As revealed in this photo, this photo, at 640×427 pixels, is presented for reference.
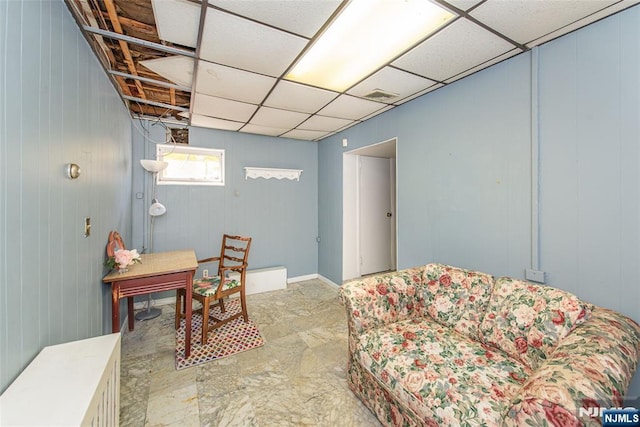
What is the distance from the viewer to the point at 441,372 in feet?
4.36

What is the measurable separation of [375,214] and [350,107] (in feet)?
6.42

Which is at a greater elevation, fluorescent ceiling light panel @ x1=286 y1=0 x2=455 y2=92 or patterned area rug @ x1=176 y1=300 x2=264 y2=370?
fluorescent ceiling light panel @ x1=286 y1=0 x2=455 y2=92

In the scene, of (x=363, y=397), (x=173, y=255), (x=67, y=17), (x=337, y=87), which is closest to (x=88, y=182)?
(x=67, y=17)

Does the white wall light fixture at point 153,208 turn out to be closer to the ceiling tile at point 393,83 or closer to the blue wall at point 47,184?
the blue wall at point 47,184

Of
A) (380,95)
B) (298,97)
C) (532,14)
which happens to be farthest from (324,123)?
(532,14)

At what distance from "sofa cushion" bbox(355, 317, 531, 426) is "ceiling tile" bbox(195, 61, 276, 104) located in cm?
230

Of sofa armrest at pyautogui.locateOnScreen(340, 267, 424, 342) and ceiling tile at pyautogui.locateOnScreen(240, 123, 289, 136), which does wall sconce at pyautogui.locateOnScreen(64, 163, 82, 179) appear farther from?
ceiling tile at pyautogui.locateOnScreen(240, 123, 289, 136)

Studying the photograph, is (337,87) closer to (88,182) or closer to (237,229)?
(88,182)

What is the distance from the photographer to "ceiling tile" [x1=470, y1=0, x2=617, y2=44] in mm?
1366

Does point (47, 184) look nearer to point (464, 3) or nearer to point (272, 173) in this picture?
point (464, 3)

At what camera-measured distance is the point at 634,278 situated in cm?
140

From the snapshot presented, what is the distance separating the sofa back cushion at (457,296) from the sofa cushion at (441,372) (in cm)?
10

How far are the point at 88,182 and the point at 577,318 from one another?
3.10m

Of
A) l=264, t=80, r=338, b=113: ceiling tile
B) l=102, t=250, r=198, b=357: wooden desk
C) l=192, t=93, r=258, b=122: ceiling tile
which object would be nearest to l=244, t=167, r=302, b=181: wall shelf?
l=192, t=93, r=258, b=122: ceiling tile
